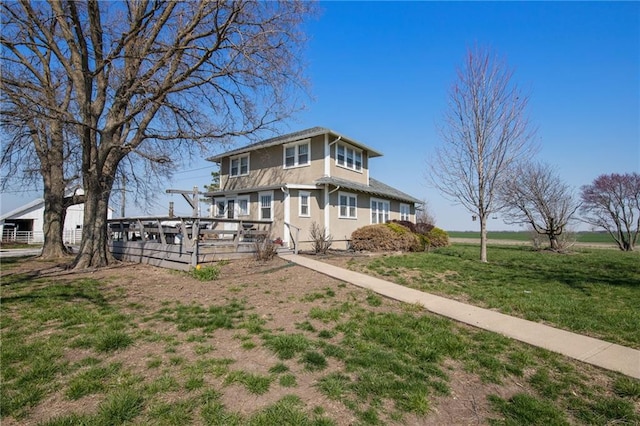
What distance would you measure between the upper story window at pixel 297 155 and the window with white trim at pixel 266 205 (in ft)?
6.48

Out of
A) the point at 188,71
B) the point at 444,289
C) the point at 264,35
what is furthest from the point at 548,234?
the point at 188,71

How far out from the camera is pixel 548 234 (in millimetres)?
21016

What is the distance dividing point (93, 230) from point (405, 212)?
20865mm

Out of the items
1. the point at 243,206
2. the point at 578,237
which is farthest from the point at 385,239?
the point at 578,237

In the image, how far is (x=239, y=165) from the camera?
2047 cm

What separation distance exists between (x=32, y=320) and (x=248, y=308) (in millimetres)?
3572

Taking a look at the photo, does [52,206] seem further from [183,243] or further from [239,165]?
[239,165]

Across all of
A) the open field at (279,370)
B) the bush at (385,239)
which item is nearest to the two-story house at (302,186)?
the bush at (385,239)

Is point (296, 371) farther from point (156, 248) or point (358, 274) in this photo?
point (156, 248)

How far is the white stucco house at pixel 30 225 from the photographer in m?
33.2

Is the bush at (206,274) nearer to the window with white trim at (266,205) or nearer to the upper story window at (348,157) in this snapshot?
the window with white trim at (266,205)

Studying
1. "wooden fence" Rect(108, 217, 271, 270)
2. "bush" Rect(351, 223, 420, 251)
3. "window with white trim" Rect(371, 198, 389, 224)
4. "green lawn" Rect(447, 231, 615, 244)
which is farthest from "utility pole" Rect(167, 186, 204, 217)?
"green lawn" Rect(447, 231, 615, 244)

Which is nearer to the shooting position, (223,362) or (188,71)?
(223,362)

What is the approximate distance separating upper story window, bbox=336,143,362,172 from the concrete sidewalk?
1095 cm
